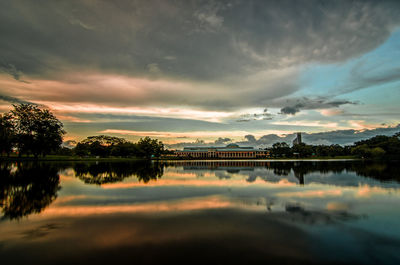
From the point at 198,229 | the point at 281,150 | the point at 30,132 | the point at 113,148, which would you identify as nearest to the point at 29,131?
the point at 30,132

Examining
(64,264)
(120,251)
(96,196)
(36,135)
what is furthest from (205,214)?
(36,135)

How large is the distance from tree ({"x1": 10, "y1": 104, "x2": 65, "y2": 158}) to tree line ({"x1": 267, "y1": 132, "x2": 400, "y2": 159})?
474 ft

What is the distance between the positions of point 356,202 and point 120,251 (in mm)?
17533

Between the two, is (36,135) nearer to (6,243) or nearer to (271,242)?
(6,243)

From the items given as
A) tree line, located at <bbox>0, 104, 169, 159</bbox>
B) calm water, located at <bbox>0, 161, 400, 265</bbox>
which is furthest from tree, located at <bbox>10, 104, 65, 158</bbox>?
calm water, located at <bbox>0, 161, 400, 265</bbox>

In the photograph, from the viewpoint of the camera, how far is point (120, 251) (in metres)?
8.54

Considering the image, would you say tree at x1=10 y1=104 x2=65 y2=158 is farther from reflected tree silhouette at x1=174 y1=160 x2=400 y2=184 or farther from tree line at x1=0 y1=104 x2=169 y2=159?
reflected tree silhouette at x1=174 y1=160 x2=400 y2=184

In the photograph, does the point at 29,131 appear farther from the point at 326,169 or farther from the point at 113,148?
the point at 326,169

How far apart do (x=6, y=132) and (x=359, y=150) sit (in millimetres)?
163014

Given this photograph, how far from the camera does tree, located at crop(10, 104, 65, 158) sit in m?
75.6

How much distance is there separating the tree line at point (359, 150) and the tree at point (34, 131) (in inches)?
5684

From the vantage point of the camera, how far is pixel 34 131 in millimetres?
78125

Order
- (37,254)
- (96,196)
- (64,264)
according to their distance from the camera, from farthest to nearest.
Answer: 1. (96,196)
2. (37,254)
3. (64,264)

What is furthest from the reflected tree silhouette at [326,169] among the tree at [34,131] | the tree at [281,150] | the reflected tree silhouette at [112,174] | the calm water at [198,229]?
the tree at [281,150]
